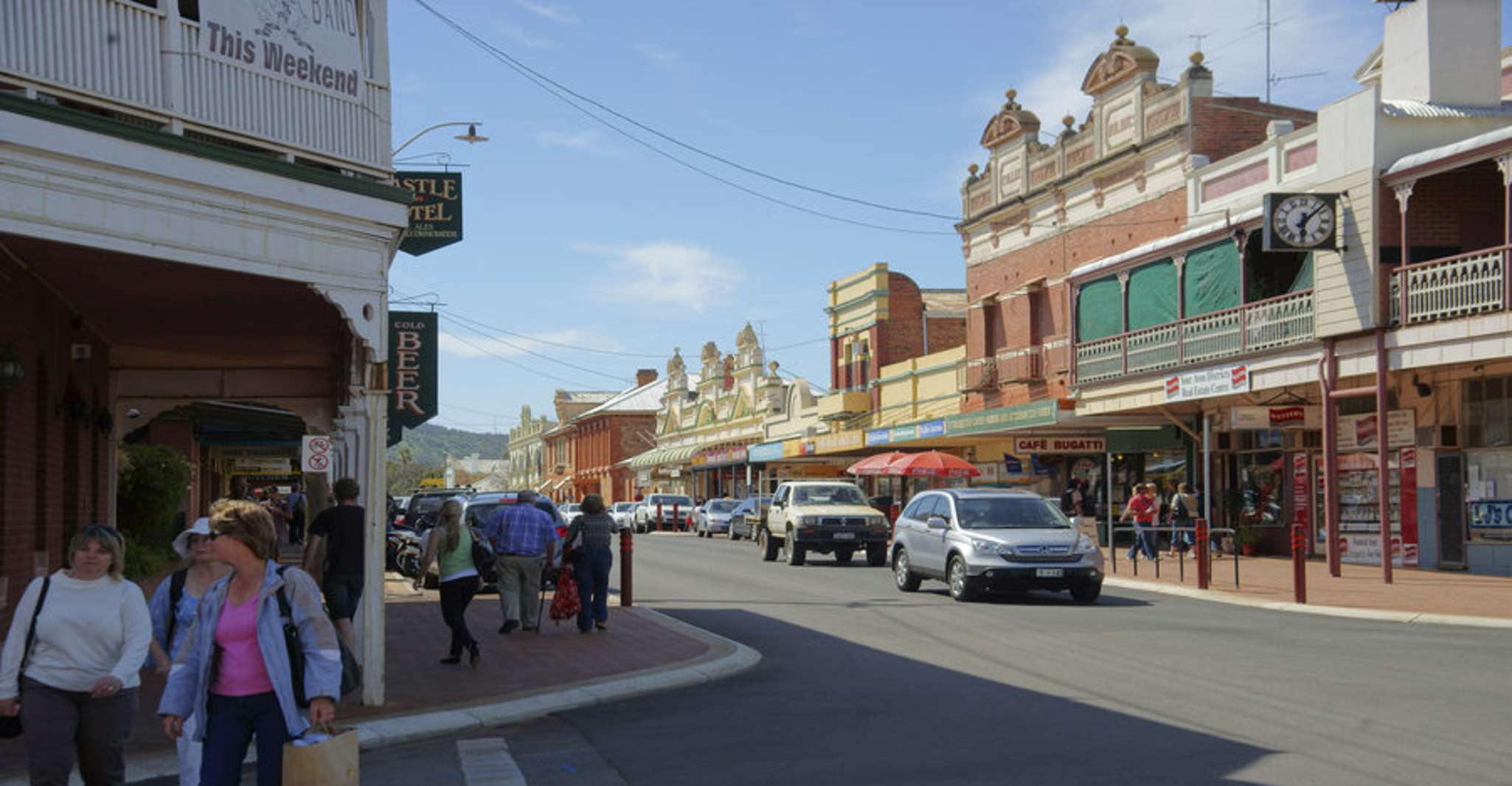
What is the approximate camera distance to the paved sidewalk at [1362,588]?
62.8 ft

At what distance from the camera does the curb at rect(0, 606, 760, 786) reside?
A: 9.21m

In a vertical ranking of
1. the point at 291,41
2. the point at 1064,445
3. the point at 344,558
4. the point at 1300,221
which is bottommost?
the point at 344,558

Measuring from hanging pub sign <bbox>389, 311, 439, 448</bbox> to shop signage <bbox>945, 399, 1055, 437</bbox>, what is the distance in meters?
15.1

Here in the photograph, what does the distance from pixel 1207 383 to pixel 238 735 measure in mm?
25373

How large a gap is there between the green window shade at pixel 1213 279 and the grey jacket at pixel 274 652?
2492 cm

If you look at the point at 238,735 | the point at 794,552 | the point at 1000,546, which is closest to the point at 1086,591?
the point at 1000,546

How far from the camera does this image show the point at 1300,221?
24.8 meters

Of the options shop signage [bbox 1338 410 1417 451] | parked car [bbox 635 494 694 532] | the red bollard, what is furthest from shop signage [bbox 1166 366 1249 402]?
parked car [bbox 635 494 694 532]

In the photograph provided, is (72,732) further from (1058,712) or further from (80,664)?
(1058,712)

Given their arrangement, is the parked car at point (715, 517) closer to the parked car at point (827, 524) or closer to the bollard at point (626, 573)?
the parked car at point (827, 524)

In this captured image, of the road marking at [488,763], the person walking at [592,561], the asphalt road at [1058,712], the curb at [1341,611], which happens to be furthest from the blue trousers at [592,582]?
the curb at [1341,611]

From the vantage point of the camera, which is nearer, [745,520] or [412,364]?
[412,364]

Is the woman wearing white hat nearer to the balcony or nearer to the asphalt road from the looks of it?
the asphalt road

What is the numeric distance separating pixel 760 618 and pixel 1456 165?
1286 cm
